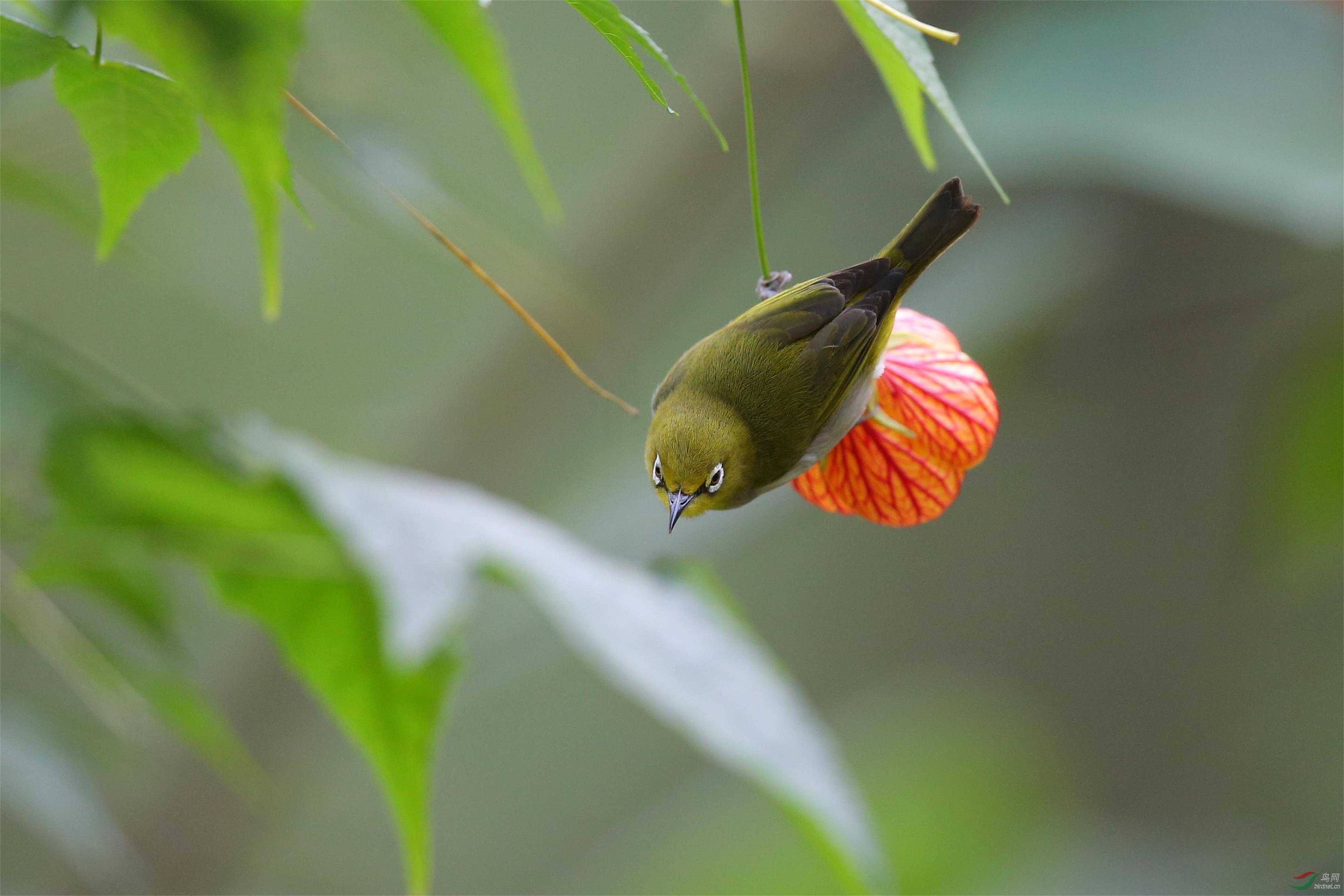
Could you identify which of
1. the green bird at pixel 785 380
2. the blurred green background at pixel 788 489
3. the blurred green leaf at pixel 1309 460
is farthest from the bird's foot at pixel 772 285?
the blurred green leaf at pixel 1309 460

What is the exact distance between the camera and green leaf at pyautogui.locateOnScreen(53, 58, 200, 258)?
269 mm

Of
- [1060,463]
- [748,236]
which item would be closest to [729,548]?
[748,236]

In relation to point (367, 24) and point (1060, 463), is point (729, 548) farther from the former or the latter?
point (1060, 463)

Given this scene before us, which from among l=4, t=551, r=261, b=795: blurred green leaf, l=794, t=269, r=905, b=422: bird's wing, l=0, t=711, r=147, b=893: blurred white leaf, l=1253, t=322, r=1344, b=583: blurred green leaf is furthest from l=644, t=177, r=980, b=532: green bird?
l=1253, t=322, r=1344, b=583: blurred green leaf

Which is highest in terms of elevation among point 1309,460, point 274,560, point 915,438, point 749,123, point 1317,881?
point 749,123

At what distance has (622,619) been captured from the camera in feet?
1.80

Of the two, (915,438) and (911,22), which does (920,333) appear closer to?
(915,438)

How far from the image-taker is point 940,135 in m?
1.27

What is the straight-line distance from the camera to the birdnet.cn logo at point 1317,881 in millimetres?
1179

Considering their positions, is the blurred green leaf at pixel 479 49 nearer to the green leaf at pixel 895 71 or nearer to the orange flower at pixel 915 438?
the green leaf at pixel 895 71

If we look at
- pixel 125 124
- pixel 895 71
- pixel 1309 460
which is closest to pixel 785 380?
pixel 895 71

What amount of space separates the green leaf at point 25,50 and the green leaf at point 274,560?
28cm

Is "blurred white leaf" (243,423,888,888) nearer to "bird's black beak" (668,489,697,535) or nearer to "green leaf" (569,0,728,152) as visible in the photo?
"bird's black beak" (668,489,697,535)

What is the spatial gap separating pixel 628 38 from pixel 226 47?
85 millimetres
